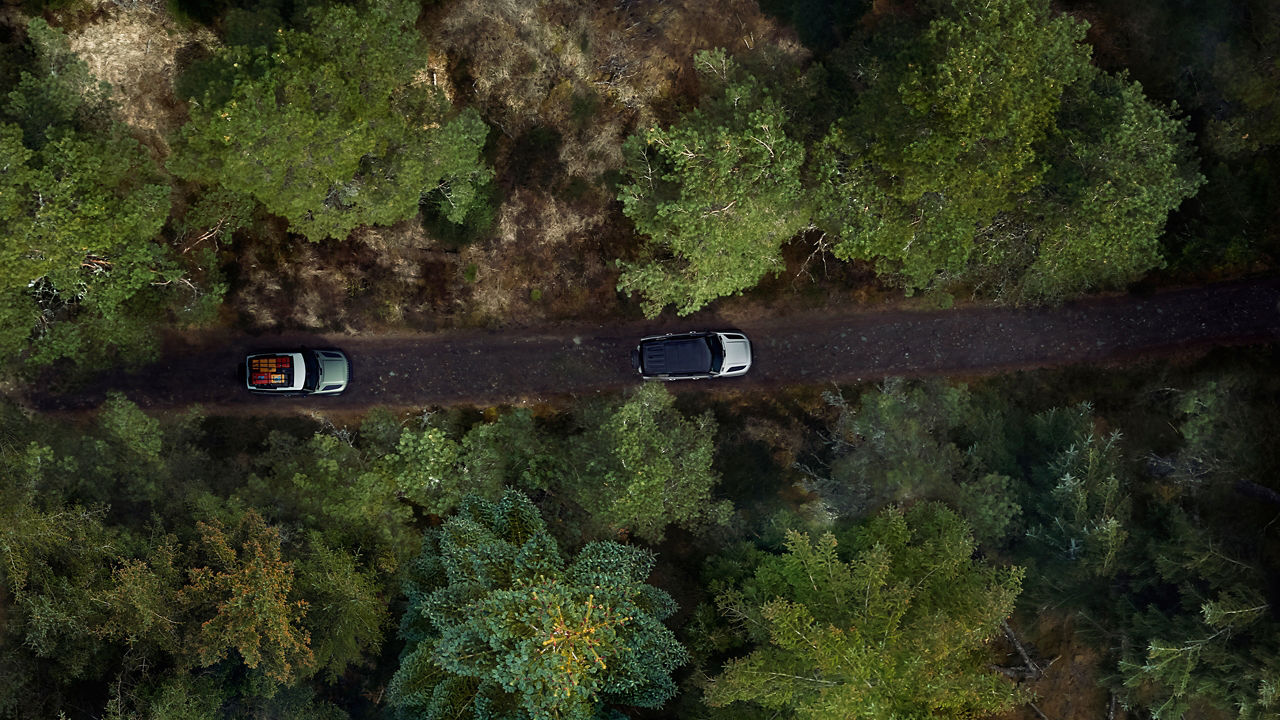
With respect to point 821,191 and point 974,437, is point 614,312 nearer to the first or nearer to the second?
point 821,191

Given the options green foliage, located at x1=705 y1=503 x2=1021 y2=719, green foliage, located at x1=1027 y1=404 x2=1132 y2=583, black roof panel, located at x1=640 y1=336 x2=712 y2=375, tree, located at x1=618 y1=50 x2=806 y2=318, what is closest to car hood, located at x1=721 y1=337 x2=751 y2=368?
black roof panel, located at x1=640 y1=336 x2=712 y2=375

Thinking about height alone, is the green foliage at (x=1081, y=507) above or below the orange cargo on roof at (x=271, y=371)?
below

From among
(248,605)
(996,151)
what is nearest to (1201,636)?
(996,151)

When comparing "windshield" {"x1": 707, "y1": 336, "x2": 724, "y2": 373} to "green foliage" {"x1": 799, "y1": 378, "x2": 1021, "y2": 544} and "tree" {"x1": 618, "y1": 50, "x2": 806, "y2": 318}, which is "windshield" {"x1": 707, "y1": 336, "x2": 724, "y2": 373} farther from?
"green foliage" {"x1": 799, "y1": 378, "x2": 1021, "y2": 544}

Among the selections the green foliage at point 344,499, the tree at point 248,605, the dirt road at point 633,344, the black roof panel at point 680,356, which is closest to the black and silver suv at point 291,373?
the dirt road at point 633,344

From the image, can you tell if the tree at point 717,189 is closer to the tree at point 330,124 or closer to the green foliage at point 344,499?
the tree at point 330,124

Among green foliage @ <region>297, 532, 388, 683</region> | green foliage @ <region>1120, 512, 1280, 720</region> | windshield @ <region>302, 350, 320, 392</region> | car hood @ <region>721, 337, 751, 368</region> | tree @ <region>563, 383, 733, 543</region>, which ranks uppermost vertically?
windshield @ <region>302, 350, 320, 392</region>
